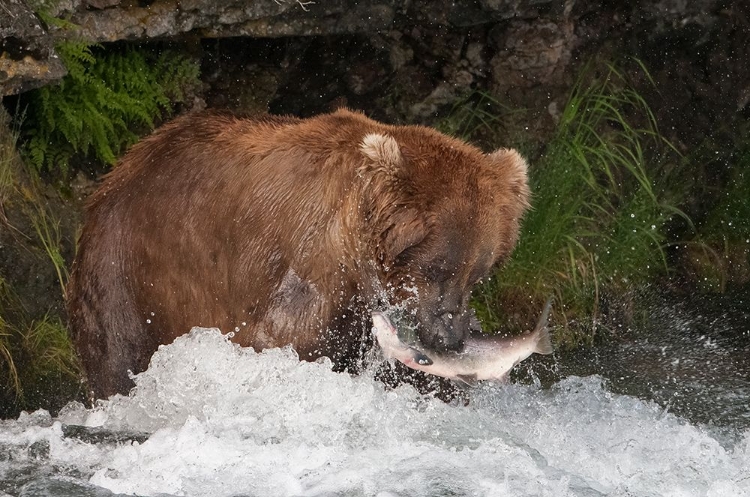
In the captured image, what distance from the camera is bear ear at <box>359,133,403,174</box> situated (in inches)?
234

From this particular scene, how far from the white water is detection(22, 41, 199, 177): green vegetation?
1.91 meters

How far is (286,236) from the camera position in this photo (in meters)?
6.09

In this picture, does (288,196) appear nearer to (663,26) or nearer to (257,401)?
(257,401)

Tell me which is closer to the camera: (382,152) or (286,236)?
(382,152)

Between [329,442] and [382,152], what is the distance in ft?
4.25

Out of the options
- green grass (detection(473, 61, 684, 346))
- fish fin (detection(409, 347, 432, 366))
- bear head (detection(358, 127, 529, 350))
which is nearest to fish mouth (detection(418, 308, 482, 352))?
bear head (detection(358, 127, 529, 350))

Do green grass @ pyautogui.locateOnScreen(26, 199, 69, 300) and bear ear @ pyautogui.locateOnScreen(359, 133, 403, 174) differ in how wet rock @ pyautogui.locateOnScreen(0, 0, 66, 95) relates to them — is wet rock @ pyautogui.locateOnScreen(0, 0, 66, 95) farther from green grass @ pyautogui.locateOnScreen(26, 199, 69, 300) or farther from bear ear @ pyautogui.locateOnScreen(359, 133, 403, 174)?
bear ear @ pyautogui.locateOnScreen(359, 133, 403, 174)

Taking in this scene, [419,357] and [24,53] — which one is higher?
[24,53]

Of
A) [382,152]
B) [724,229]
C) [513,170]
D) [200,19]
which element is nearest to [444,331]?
[382,152]

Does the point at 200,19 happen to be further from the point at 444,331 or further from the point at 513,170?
the point at 444,331

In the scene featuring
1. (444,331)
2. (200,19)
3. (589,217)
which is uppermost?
(200,19)

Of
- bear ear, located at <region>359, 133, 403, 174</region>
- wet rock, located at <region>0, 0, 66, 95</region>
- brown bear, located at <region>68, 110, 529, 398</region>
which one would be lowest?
brown bear, located at <region>68, 110, 529, 398</region>

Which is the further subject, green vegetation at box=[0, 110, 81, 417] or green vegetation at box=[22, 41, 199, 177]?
green vegetation at box=[22, 41, 199, 177]

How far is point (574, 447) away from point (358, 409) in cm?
100
